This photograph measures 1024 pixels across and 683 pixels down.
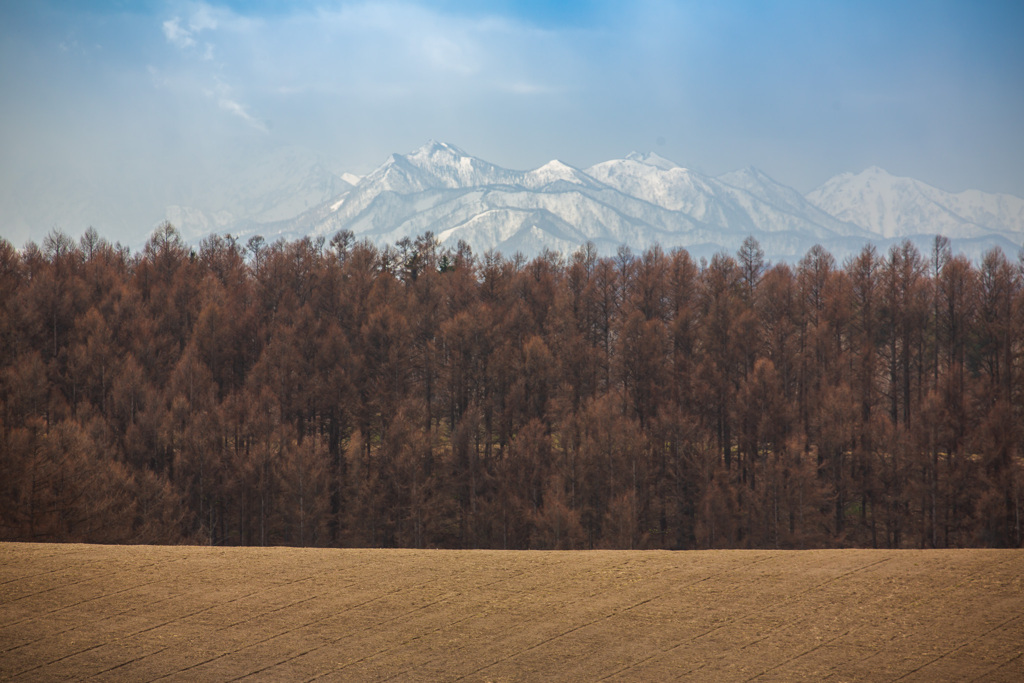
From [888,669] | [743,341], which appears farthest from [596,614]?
[743,341]

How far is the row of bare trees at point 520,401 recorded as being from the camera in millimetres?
60125

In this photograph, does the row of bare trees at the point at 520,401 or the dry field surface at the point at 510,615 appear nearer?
the dry field surface at the point at 510,615

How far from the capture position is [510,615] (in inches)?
814

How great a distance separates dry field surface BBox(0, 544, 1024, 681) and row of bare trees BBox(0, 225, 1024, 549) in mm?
28982

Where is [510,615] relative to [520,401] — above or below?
below

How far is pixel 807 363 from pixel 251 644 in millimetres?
64763

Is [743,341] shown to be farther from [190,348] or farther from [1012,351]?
[190,348]

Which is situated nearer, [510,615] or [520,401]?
[510,615]

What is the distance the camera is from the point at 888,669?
17094 mm

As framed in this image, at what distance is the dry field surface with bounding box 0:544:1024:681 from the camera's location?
17.5m

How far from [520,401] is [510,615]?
5091 centimetres

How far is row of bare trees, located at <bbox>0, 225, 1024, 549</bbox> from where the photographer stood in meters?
60.1

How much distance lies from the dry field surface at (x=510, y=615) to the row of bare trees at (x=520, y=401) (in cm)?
2898

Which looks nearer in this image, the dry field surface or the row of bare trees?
the dry field surface
